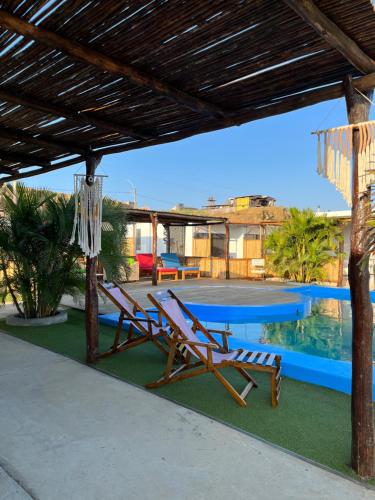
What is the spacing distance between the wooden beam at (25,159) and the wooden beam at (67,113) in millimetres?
2047

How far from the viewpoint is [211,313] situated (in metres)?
9.52

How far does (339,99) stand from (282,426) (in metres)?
2.61

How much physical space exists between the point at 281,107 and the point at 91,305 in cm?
324

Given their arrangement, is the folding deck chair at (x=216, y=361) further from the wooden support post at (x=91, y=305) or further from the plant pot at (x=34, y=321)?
the plant pot at (x=34, y=321)

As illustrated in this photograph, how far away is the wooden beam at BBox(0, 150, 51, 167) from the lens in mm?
5438

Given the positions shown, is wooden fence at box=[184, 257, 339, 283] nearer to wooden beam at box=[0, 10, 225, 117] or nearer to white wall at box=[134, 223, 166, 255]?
white wall at box=[134, 223, 166, 255]

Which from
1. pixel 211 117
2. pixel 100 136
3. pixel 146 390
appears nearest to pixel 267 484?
pixel 146 390

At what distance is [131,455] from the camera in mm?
2609

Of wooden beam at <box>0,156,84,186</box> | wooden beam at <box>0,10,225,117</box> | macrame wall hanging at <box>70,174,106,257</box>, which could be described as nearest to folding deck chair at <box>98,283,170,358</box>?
macrame wall hanging at <box>70,174,106,257</box>

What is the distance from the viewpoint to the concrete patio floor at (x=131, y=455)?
87.6 inches

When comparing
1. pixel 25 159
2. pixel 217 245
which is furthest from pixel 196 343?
pixel 217 245

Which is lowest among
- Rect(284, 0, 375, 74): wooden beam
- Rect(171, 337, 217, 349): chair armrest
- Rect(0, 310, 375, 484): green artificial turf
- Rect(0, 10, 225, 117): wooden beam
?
Answer: Rect(0, 310, 375, 484): green artificial turf

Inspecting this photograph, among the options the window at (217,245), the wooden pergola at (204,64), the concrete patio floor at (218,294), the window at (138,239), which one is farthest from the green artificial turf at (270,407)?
the window at (138,239)

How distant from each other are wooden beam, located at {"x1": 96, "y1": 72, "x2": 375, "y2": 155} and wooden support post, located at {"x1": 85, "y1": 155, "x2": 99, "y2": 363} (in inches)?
38.2
